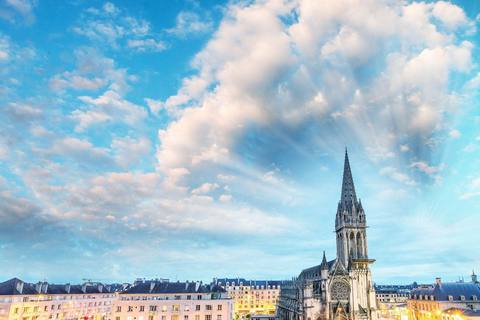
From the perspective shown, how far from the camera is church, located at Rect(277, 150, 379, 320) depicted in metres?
81.7

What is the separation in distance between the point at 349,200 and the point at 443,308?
113 feet

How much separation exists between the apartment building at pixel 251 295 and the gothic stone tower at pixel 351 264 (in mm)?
57029

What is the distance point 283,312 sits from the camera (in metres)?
111

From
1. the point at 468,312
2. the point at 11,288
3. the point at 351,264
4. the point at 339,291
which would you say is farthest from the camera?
the point at 351,264

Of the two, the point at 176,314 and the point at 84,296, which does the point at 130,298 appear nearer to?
the point at 176,314

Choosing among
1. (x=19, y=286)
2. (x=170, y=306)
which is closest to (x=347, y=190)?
(x=170, y=306)

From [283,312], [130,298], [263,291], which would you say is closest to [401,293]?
[263,291]

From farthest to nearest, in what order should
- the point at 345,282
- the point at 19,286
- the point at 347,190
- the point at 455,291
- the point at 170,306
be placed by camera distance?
1. the point at 347,190
2. the point at 345,282
3. the point at 455,291
4. the point at 19,286
5. the point at 170,306

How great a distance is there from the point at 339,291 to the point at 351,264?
860 centimetres

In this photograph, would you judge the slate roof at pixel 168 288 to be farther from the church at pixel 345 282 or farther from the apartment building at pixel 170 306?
the church at pixel 345 282

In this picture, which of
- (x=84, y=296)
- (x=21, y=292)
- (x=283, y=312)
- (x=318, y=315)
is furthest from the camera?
(x=283, y=312)

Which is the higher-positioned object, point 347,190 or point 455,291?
point 347,190

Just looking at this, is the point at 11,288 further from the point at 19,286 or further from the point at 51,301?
the point at 51,301

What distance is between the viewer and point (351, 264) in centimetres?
8844
